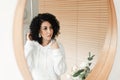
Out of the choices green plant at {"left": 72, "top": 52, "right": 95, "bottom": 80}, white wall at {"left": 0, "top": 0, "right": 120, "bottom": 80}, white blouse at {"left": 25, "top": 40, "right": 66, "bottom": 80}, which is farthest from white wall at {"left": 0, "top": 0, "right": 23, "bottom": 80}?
green plant at {"left": 72, "top": 52, "right": 95, "bottom": 80}

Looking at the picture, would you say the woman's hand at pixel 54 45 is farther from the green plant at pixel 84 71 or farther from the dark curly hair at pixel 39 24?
the green plant at pixel 84 71

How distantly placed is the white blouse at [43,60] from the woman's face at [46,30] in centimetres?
3

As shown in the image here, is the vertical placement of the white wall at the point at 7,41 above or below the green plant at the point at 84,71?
above

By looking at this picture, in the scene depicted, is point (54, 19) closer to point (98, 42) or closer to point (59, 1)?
point (59, 1)

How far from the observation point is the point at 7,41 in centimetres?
96

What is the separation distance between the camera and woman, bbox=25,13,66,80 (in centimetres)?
89

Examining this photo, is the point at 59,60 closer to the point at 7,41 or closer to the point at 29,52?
the point at 29,52

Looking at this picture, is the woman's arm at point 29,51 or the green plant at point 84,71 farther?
the green plant at point 84,71

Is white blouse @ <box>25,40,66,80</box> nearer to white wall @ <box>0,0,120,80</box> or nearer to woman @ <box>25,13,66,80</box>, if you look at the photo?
woman @ <box>25,13,66,80</box>

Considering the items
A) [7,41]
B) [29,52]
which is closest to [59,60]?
[29,52]

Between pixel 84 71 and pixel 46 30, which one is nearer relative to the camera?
pixel 46 30

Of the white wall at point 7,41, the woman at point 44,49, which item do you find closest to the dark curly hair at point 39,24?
the woman at point 44,49

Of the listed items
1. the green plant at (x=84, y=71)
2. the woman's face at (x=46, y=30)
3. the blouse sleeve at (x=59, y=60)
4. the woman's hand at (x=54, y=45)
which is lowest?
the green plant at (x=84, y=71)

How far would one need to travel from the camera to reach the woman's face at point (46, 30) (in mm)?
899
